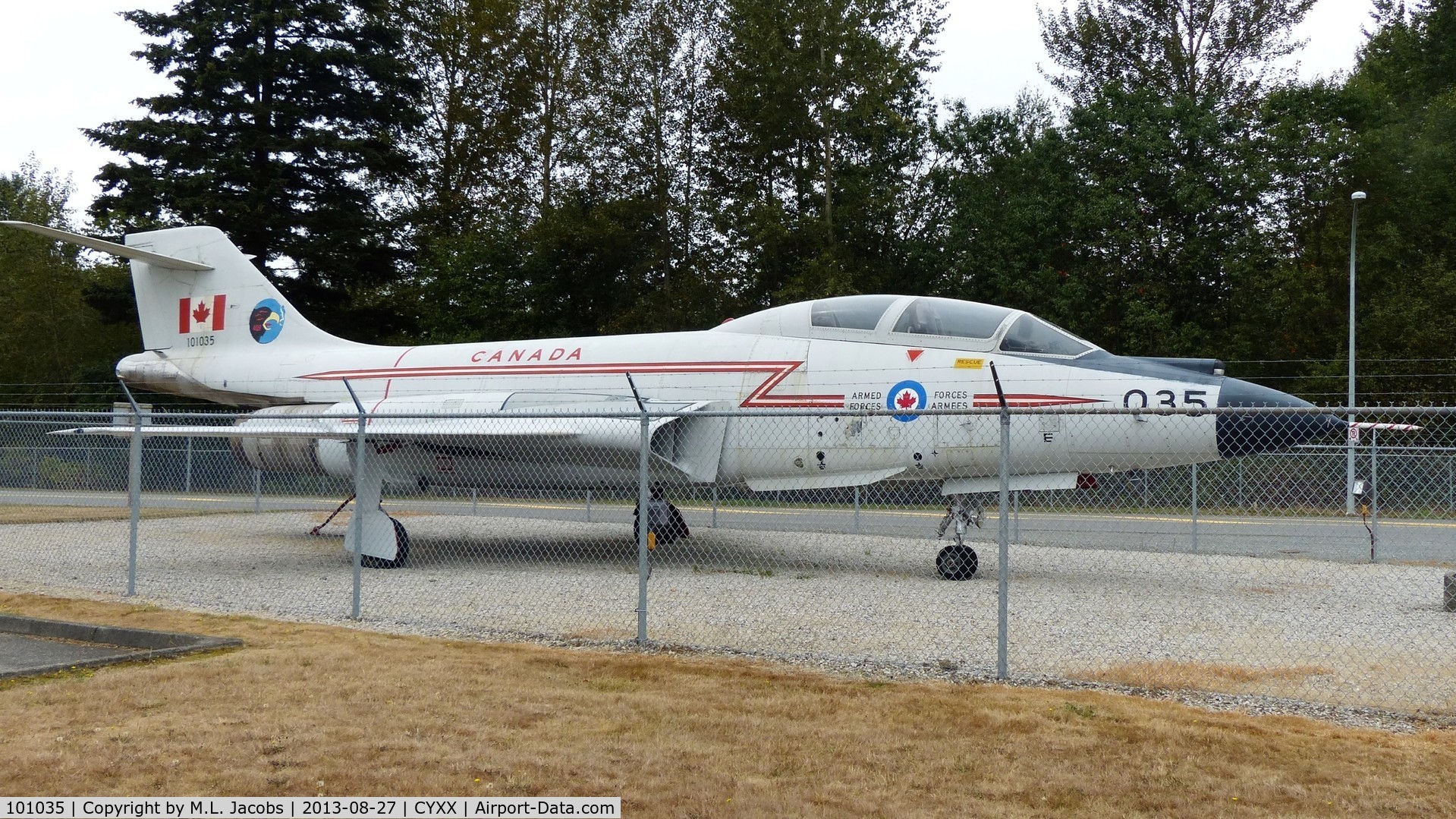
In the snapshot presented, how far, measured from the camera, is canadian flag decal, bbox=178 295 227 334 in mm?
18953

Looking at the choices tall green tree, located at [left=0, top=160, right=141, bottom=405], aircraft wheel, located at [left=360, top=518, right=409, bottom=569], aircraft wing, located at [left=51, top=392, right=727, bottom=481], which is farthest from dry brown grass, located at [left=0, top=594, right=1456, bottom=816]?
tall green tree, located at [left=0, top=160, right=141, bottom=405]

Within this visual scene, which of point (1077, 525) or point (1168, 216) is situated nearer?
point (1077, 525)

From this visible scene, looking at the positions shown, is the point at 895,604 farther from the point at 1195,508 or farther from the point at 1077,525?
the point at 1195,508

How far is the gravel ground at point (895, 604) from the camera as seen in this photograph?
7.59m

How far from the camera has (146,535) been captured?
18.0 m

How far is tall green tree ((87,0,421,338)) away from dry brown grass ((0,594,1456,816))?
107 ft

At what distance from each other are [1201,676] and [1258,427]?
3.79 meters

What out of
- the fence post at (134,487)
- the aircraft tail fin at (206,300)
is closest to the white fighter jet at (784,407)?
the fence post at (134,487)

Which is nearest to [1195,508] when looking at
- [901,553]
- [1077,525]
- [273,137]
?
[1077,525]

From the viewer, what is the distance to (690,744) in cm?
562

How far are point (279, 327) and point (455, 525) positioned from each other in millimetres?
5126

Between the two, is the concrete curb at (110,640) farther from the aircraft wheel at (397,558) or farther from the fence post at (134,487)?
the aircraft wheel at (397,558)

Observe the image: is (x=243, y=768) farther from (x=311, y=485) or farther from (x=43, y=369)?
(x=43, y=369)

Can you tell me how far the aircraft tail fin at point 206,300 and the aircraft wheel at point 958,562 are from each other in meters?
11.8
